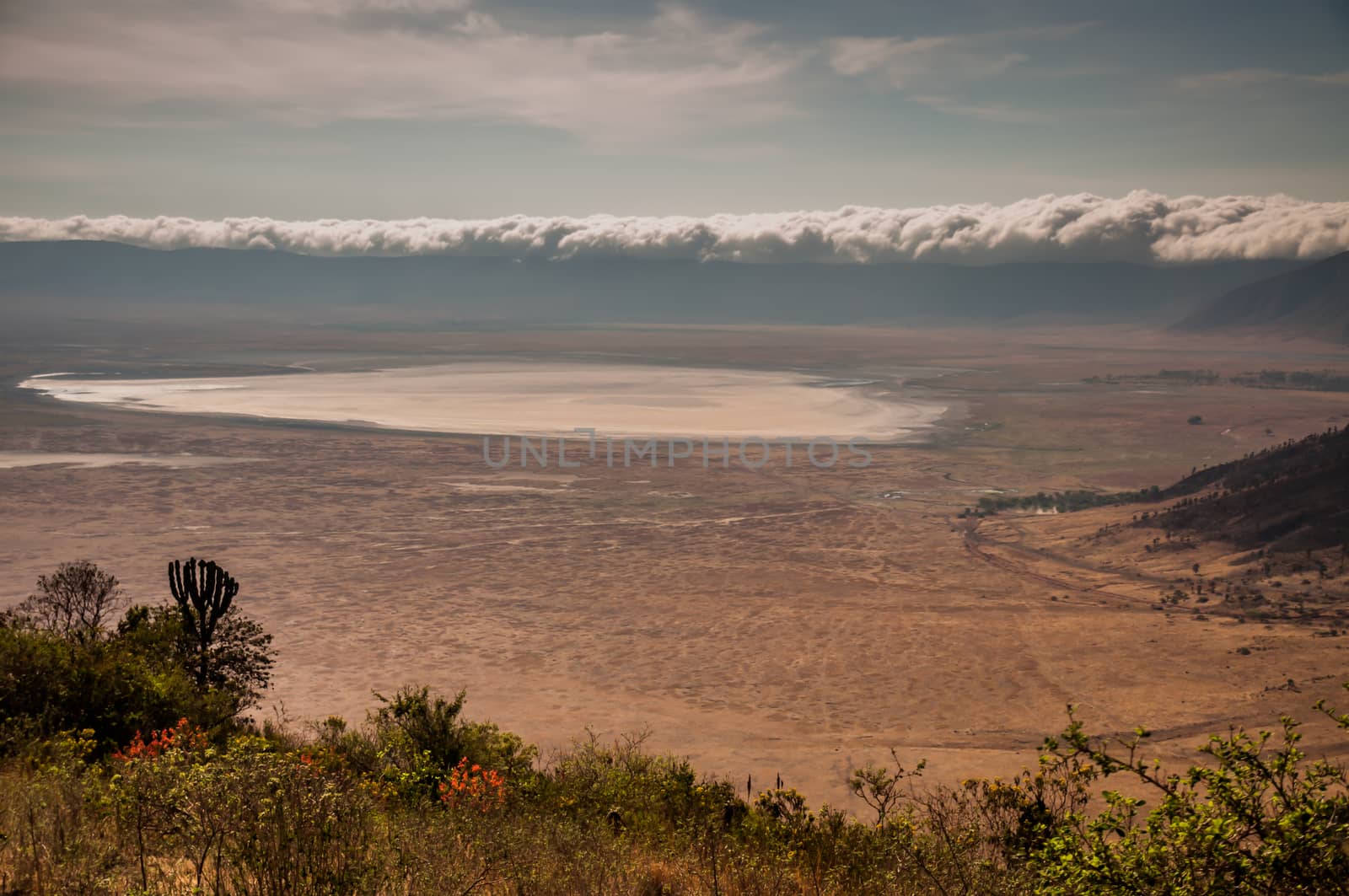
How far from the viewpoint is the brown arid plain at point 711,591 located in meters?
43.5

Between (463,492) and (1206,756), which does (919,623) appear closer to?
(1206,756)

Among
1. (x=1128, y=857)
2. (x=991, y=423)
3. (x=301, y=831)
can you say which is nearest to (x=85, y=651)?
(x=301, y=831)

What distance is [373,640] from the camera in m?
56.2

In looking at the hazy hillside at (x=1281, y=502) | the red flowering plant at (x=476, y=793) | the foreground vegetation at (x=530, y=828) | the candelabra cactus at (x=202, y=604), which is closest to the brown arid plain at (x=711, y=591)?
the hazy hillside at (x=1281, y=502)

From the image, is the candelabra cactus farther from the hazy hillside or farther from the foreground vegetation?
the hazy hillside

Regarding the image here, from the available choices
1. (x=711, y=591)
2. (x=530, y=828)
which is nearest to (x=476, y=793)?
(x=530, y=828)

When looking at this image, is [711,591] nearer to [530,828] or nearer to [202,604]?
[202,604]

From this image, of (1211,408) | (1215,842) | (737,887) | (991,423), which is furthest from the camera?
(1211,408)

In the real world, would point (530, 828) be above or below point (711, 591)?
above

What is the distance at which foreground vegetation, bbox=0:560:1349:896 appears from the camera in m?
5.96

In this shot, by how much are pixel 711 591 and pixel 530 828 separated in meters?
58.9

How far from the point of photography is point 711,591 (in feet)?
224

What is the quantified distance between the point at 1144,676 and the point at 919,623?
1357cm

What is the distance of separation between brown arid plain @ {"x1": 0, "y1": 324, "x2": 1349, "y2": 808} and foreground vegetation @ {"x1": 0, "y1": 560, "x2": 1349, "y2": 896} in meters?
→ 5.81
